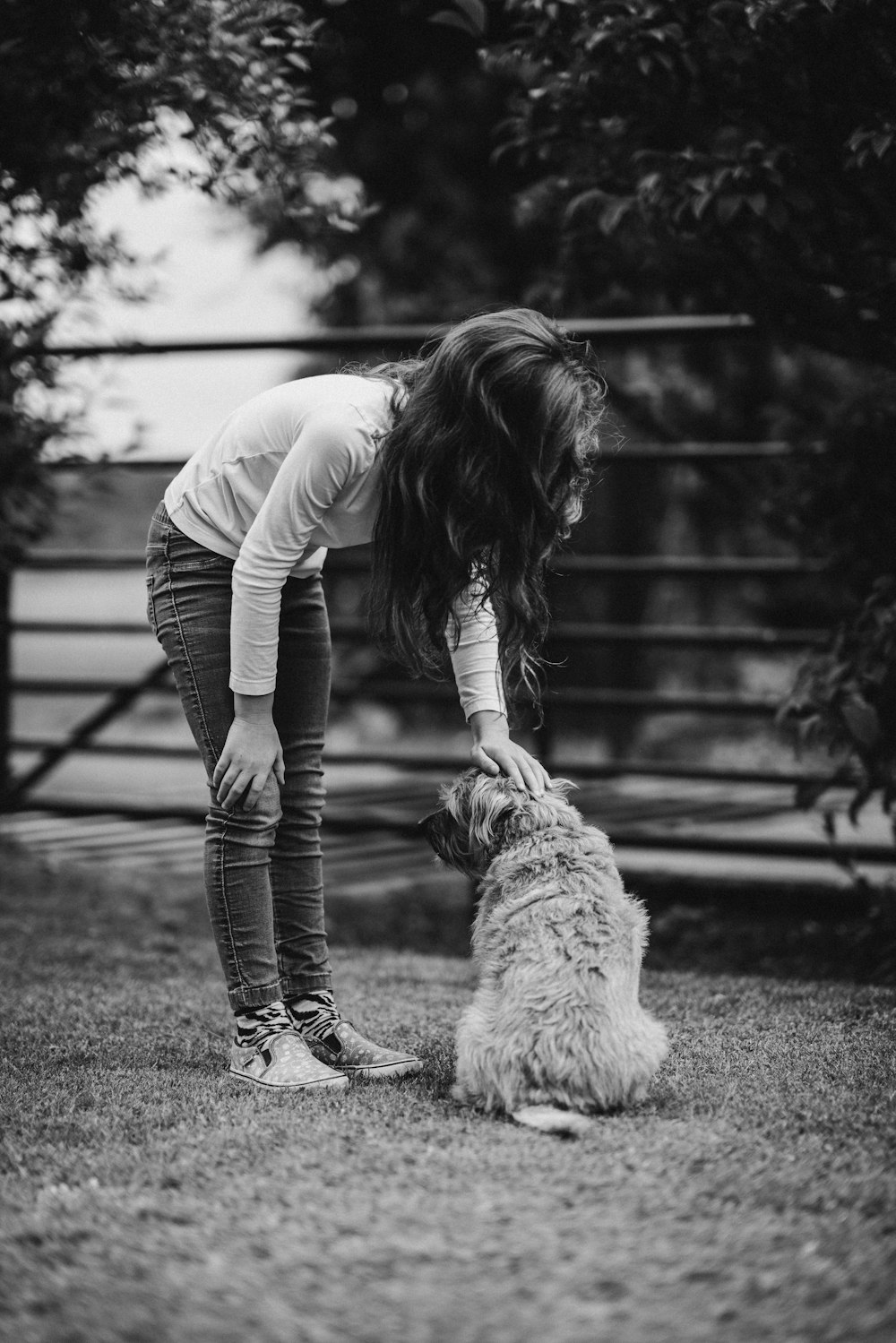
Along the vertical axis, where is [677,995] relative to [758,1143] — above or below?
below

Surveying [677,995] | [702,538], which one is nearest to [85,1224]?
[677,995]

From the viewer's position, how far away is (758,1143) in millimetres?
2436

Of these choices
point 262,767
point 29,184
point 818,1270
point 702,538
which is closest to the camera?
point 818,1270

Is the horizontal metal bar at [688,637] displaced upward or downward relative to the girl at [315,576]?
downward

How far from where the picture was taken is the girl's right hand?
2844mm

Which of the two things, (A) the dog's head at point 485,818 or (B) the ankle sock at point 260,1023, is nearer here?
(A) the dog's head at point 485,818

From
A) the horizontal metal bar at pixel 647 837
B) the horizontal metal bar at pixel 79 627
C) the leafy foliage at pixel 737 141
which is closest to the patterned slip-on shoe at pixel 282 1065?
the horizontal metal bar at pixel 647 837

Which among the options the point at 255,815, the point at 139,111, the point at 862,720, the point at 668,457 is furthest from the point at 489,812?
the point at 668,457

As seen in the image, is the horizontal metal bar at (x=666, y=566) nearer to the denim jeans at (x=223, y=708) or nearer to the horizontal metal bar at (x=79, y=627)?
the horizontal metal bar at (x=79, y=627)

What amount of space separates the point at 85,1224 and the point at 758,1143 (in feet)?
4.02

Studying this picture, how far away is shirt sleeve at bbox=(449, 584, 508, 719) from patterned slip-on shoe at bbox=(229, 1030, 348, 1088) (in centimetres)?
85

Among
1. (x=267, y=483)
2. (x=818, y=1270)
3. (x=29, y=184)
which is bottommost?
(x=818, y=1270)

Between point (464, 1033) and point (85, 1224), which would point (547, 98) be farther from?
point (85, 1224)

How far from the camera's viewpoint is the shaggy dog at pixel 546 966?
2.53 metres
